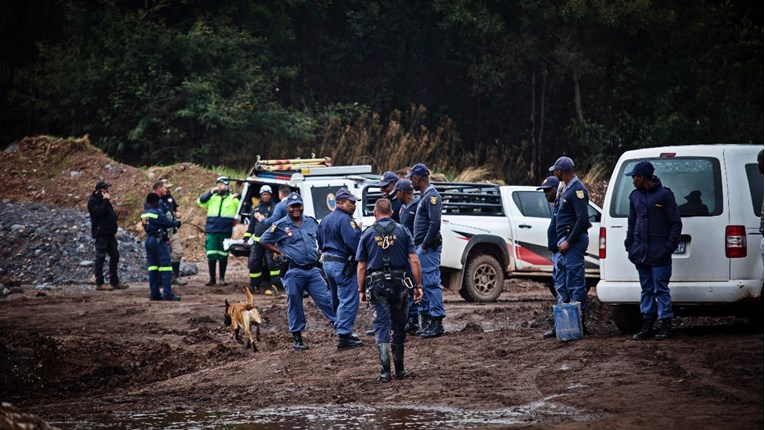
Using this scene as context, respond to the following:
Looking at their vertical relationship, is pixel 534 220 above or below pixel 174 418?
→ above

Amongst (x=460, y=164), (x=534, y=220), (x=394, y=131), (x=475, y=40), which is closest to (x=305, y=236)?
(x=534, y=220)

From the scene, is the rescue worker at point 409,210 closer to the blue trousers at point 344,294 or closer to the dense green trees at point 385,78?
the blue trousers at point 344,294

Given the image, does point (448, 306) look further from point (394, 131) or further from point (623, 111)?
point (623, 111)

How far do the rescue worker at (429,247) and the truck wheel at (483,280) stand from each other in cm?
453

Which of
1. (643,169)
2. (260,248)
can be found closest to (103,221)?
(260,248)

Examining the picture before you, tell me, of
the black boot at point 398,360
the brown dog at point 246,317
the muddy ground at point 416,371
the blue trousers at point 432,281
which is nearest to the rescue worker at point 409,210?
the blue trousers at point 432,281

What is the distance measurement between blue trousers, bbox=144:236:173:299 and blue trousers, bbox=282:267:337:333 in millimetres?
5693

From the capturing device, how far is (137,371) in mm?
12836

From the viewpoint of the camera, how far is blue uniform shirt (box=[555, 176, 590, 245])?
1262cm

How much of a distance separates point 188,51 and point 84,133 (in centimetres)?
461

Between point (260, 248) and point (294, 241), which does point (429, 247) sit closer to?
point (294, 241)

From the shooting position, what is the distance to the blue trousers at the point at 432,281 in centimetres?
1371

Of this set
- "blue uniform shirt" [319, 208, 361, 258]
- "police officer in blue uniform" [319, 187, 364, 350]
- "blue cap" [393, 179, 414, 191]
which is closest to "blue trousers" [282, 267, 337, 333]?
"police officer in blue uniform" [319, 187, 364, 350]

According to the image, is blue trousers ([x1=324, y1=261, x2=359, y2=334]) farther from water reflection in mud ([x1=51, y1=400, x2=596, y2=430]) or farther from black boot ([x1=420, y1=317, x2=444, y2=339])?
water reflection in mud ([x1=51, y1=400, x2=596, y2=430])
